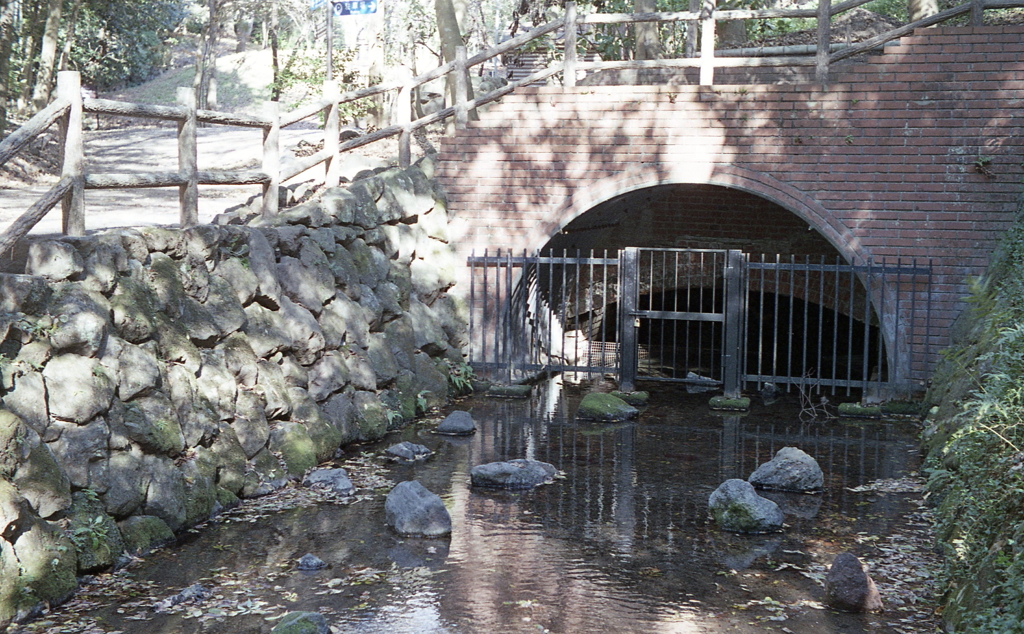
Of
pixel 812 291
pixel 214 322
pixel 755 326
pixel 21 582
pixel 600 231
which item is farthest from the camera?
pixel 755 326

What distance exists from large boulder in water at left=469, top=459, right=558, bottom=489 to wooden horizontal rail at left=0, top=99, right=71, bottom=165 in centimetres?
402

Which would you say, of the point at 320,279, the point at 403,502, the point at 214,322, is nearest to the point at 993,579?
the point at 403,502

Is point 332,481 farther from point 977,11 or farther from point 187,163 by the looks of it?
point 977,11

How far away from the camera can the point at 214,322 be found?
8.01m

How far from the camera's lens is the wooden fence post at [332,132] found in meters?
10.9

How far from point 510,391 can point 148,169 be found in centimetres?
854

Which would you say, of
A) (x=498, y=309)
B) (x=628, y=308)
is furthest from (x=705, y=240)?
(x=498, y=309)

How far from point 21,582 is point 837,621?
168 inches

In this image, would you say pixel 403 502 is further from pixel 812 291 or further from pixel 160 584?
pixel 812 291

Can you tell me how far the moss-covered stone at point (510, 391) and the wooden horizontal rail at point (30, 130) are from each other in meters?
6.47

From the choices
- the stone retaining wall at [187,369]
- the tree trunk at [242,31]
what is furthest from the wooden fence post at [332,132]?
the tree trunk at [242,31]

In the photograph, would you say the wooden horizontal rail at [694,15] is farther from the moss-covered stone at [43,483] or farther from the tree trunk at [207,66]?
the tree trunk at [207,66]

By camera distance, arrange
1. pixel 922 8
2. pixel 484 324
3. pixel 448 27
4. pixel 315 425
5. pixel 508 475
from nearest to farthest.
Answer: pixel 508 475
pixel 315 425
pixel 484 324
pixel 922 8
pixel 448 27

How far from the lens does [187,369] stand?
746cm
